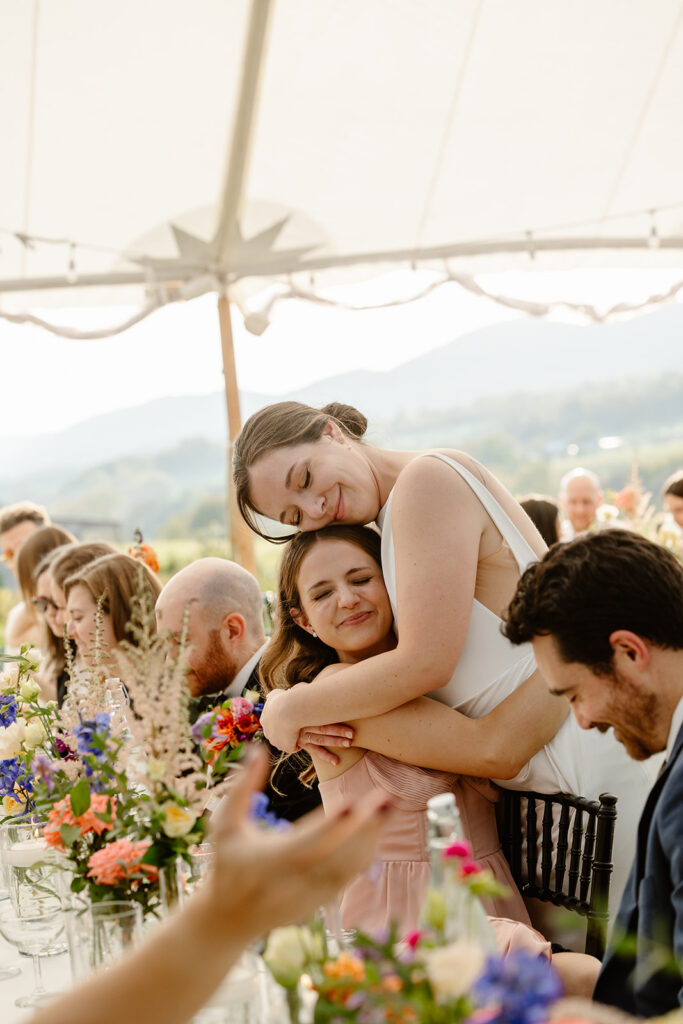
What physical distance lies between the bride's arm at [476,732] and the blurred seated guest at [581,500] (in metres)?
5.10

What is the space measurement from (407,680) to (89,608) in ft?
5.74

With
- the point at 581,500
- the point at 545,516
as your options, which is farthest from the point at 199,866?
the point at 581,500

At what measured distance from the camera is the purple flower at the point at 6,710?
2.12m

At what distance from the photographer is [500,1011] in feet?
2.40

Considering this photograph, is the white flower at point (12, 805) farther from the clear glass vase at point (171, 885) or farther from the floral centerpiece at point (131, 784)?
the clear glass vase at point (171, 885)

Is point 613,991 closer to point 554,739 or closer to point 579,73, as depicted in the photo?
point 554,739

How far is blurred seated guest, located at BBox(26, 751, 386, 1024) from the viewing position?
697 millimetres

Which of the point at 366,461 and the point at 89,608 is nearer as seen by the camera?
the point at 366,461

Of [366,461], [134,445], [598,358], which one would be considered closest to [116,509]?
[134,445]

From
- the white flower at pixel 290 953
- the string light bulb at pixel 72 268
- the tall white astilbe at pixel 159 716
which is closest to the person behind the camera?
the white flower at pixel 290 953

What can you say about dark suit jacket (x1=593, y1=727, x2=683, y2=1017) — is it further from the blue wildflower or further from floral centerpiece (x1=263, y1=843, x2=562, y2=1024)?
the blue wildflower

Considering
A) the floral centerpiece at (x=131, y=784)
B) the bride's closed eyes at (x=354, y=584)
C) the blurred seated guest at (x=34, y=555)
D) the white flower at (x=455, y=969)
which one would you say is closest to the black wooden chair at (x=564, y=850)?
the bride's closed eyes at (x=354, y=584)

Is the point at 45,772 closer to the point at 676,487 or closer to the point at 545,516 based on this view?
the point at 545,516

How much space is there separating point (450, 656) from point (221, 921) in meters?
1.25
